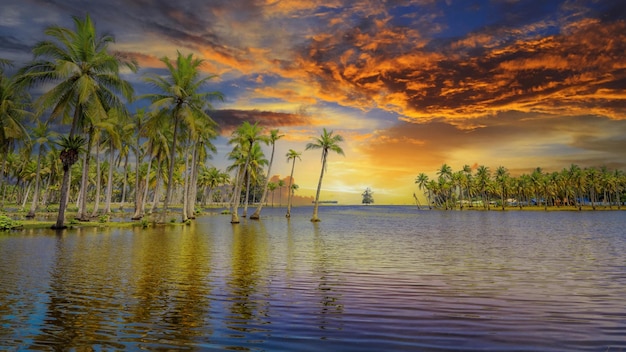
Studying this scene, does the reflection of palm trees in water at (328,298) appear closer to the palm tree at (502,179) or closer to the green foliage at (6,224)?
the green foliage at (6,224)

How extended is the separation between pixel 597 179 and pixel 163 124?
6582 inches

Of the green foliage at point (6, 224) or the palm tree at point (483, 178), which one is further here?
the palm tree at point (483, 178)

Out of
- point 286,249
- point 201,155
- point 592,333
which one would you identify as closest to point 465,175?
point 201,155

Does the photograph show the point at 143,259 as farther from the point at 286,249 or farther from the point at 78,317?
the point at 78,317

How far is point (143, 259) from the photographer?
17094mm

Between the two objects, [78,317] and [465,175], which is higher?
[465,175]

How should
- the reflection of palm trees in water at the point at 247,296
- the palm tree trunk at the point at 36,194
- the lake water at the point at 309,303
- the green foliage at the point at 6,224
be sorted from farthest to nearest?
1. the palm tree trunk at the point at 36,194
2. the green foliage at the point at 6,224
3. the reflection of palm trees in water at the point at 247,296
4. the lake water at the point at 309,303

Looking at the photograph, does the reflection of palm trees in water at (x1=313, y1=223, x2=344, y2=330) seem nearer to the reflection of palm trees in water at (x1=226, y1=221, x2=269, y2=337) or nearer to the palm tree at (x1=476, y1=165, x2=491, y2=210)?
the reflection of palm trees in water at (x1=226, y1=221, x2=269, y2=337)

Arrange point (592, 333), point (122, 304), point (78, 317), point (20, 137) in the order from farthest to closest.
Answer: point (20, 137) → point (122, 304) → point (78, 317) → point (592, 333)

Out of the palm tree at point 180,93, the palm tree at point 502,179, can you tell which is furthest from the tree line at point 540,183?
the palm tree at point 180,93

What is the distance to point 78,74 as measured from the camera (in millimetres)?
33750

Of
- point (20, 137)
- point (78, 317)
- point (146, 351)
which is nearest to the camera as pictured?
point (146, 351)

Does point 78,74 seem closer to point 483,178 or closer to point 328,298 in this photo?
point 328,298

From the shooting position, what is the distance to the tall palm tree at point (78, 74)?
32.2 m
